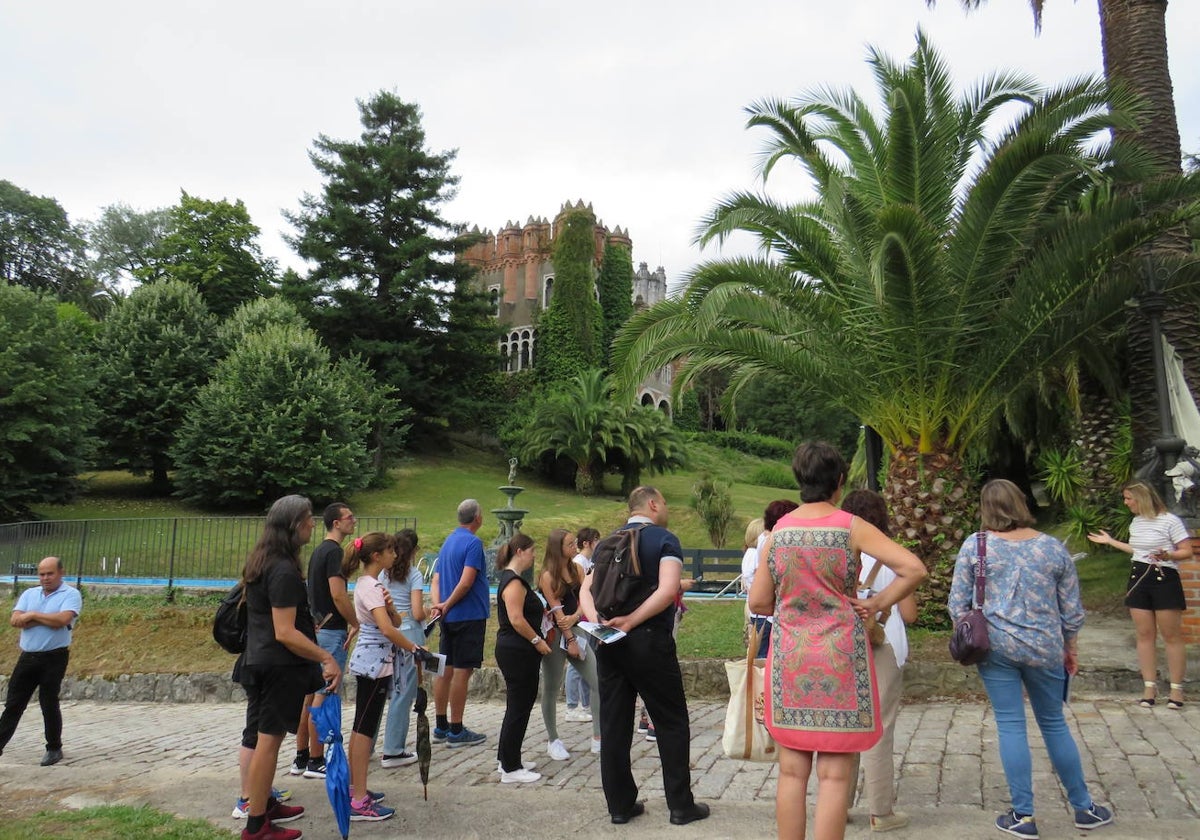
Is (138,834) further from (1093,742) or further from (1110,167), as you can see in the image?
(1110,167)

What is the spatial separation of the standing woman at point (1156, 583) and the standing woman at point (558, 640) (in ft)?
13.9

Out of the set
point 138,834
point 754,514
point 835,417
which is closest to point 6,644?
point 138,834

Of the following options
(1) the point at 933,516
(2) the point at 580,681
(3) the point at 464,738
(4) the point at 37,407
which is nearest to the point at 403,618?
(3) the point at 464,738

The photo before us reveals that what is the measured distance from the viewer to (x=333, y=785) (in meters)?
4.27

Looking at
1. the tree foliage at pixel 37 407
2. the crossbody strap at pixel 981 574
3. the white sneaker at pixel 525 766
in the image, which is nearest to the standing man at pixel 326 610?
the white sneaker at pixel 525 766

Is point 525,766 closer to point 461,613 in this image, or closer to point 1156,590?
point 461,613

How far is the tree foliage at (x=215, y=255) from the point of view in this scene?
128ft

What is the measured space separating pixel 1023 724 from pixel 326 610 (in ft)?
14.1

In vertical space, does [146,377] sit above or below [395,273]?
below

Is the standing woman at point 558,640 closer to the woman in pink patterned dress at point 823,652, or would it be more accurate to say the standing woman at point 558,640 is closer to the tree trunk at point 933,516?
the woman in pink patterned dress at point 823,652

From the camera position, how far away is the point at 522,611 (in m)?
5.62

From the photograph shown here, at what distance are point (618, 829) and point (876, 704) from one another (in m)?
1.81

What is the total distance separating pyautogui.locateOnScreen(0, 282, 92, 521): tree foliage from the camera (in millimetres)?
21875

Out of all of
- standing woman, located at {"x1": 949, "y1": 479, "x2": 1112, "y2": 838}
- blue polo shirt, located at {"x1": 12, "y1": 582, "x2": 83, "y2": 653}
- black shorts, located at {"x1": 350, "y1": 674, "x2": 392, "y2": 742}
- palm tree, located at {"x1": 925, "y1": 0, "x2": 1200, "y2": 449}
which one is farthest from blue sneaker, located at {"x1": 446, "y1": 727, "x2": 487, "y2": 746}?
palm tree, located at {"x1": 925, "y1": 0, "x2": 1200, "y2": 449}
